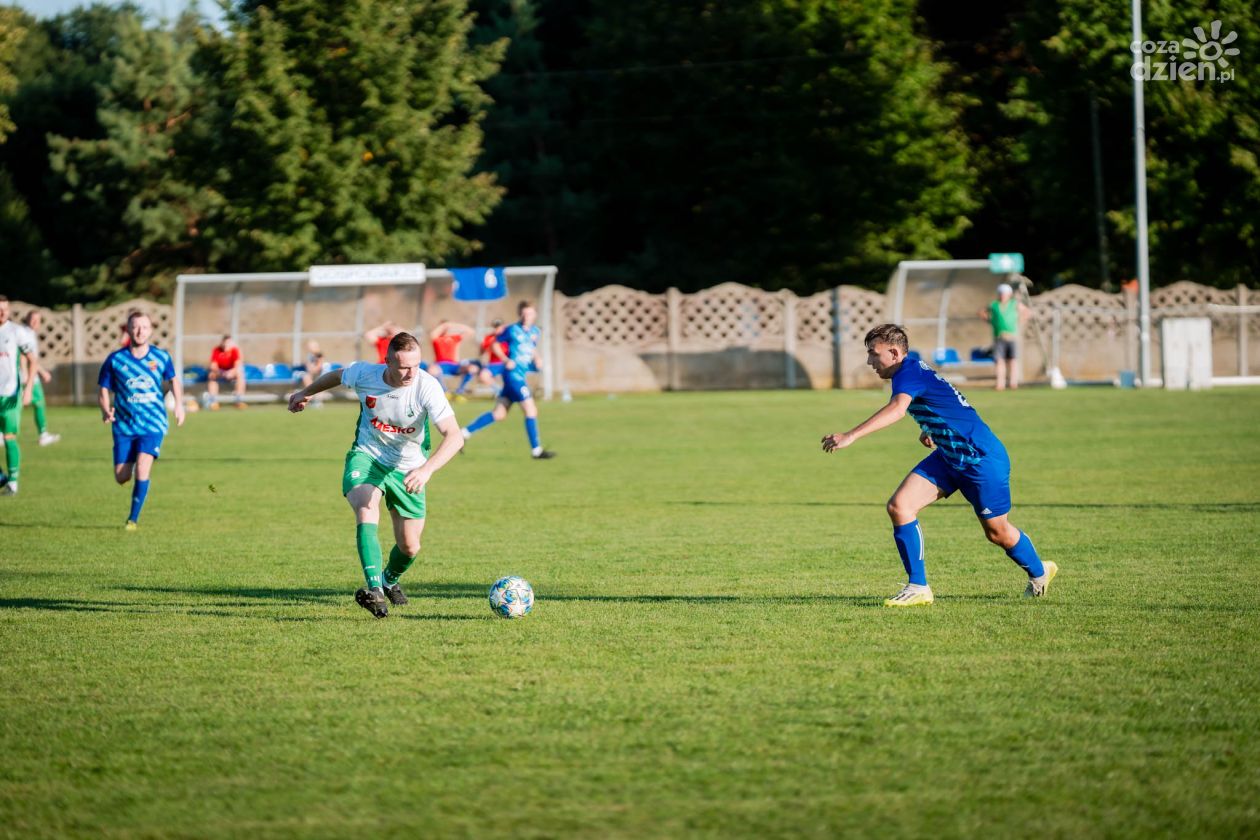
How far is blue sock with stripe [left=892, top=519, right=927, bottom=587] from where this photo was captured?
27.1ft

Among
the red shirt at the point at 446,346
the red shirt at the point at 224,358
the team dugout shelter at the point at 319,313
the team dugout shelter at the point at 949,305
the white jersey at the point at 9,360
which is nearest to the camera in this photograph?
the white jersey at the point at 9,360

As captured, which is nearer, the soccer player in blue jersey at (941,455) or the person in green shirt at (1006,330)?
the soccer player in blue jersey at (941,455)

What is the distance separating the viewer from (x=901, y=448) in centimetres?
1914

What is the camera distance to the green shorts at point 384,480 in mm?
8328

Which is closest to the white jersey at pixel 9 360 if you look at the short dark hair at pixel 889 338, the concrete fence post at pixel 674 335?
the short dark hair at pixel 889 338

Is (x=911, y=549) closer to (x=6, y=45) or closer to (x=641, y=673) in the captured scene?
(x=641, y=673)

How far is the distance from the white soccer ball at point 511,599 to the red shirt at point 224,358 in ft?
76.3

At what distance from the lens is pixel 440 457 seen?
790cm

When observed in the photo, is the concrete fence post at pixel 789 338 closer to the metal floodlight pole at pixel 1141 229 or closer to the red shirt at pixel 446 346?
the metal floodlight pole at pixel 1141 229

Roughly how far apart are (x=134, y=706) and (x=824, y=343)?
1149 inches

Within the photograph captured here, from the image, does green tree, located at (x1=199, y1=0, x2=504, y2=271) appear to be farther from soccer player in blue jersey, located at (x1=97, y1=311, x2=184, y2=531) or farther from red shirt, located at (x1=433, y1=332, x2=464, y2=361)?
soccer player in blue jersey, located at (x1=97, y1=311, x2=184, y2=531)

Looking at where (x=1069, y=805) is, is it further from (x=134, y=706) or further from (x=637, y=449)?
(x=637, y=449)

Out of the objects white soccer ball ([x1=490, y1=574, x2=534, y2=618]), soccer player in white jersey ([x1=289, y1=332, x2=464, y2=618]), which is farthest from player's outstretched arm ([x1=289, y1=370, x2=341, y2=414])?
white soccer ball ([x1=490, y1=574, x2=534, y2=618])

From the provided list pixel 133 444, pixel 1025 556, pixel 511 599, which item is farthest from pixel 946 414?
pixel 133 444
